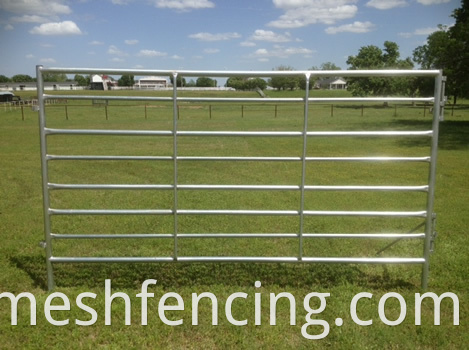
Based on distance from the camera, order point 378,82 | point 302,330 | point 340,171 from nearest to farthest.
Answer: point 302,330 < point 340,171 < point 378,82

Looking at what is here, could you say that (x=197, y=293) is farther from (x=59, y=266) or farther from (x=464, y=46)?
(x=464, y=46)

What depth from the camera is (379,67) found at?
6638 cm

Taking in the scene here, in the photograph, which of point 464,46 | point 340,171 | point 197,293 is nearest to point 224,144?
point 340,171

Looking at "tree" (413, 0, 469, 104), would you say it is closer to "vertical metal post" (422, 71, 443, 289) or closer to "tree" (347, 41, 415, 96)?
"vertical metal post" (422, 71, 443, 289)

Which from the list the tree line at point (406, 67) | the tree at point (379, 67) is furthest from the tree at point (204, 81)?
the tree at point (379, 67)

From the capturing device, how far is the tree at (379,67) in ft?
193

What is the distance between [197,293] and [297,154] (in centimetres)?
1111

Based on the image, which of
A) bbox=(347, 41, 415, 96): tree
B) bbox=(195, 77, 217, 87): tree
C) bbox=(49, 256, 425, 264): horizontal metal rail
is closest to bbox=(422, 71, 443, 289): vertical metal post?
bbox=(49, 256, 425, 264): horizontal metal rail

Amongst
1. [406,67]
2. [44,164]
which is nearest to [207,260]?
[44,164]

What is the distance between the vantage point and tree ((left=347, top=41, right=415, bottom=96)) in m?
58.8

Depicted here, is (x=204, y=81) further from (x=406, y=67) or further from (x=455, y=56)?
(x=406, y=67)

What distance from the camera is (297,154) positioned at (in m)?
15.0

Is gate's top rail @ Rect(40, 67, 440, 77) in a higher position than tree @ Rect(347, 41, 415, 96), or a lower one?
lower

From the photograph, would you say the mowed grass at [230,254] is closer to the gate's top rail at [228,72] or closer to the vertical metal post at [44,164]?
the vertical metal post at [44,164]
